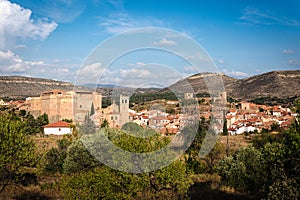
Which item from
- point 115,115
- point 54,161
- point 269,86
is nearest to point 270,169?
point 115,115

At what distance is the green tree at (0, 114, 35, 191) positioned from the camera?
1034 cm

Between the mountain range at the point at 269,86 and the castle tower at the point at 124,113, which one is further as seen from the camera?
the mountain range at the point at 269,86

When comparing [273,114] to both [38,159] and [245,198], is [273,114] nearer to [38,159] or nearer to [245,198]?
[245,198]

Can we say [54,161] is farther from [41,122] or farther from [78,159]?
[41,122]

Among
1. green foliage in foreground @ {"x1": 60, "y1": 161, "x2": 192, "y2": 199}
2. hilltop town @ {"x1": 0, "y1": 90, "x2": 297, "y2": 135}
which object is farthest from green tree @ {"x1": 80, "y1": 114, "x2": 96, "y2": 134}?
green foliage in foreground @ {"x1": 60, "y1": 161, "x2": 192, "y2": 199}

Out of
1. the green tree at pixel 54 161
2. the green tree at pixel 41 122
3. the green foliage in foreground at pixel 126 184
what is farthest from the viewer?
the green tree at pixel 41 122

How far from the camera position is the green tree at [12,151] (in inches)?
407

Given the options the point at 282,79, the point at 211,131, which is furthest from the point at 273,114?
the point at 211,131

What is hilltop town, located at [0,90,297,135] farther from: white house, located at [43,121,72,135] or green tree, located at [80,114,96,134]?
white house, located at [43,121,72,135]

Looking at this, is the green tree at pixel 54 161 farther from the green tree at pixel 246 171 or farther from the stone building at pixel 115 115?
the green tree at pixel 246 171

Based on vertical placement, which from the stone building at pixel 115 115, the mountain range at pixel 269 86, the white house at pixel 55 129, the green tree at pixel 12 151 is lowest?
the white house at pixel 55 129

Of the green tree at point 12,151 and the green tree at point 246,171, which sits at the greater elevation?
the green tree at point 12,151

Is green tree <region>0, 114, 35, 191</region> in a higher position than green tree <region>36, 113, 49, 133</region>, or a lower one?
higher

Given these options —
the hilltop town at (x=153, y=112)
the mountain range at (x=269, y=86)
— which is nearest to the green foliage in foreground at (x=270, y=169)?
the hilltop town at (x=153, y=112)
